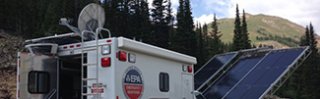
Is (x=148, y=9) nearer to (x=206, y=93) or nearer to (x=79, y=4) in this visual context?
(x=79, y=4)

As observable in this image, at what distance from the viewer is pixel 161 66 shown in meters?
9.25

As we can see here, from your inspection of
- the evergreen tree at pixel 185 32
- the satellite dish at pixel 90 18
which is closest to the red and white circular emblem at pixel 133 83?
the satellite dish at pixel 90 18

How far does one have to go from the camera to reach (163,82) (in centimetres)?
935

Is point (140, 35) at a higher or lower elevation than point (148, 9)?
lower

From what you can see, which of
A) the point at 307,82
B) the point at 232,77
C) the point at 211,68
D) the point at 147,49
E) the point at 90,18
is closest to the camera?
the point at 147,49

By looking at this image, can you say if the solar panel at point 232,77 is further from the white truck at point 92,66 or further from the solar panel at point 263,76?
the white truck at point 92,66

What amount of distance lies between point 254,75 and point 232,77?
93 cm

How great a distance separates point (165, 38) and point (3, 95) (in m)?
46.6

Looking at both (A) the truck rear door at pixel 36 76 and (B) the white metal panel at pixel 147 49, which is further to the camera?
(A) the truck rear door at pixel 36 76

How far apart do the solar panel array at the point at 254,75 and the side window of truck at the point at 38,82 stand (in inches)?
238

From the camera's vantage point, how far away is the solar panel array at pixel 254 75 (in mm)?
12430

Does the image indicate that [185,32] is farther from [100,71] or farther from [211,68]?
[100,71]

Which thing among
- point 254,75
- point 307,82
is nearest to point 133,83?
point 254,75

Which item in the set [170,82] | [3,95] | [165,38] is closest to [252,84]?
[170,82]
